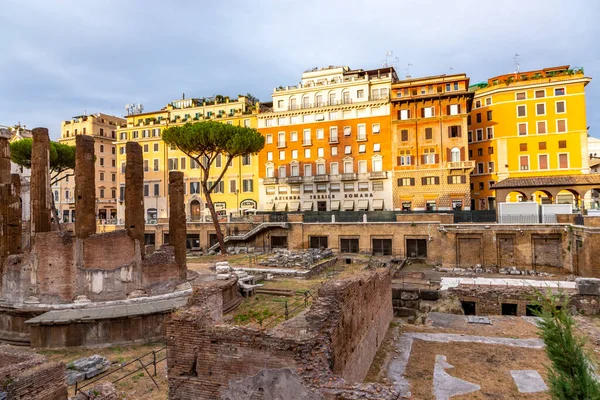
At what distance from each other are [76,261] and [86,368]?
5.11m

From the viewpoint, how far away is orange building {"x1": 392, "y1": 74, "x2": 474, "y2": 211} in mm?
38781

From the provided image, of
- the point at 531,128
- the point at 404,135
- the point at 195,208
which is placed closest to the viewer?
the point at 531,128

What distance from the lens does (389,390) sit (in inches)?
222

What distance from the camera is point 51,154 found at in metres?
37.2

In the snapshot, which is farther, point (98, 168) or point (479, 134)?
point (98, 168)

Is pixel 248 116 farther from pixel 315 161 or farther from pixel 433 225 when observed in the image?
pixel 433 225

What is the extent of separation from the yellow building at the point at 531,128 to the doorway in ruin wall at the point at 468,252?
49.3 feet

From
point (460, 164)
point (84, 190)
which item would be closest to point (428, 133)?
point (460, 164)

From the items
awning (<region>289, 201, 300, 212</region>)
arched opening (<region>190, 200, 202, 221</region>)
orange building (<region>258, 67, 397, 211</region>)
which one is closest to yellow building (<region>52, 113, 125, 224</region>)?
arched opening (<region>190, 200, 202, 221</region>)

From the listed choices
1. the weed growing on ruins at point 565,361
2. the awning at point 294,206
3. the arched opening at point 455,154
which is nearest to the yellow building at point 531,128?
the arched opening at point 455,154

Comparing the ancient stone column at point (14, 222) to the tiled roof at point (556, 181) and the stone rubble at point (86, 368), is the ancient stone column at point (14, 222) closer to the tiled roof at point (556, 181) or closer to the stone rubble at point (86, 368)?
the stone rubble at point (86, 368)

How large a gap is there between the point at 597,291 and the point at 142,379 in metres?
17.2

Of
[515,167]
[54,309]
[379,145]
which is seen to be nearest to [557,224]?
[515,167]

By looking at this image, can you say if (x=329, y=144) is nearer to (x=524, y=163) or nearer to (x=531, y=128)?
(x=524, y=163)
